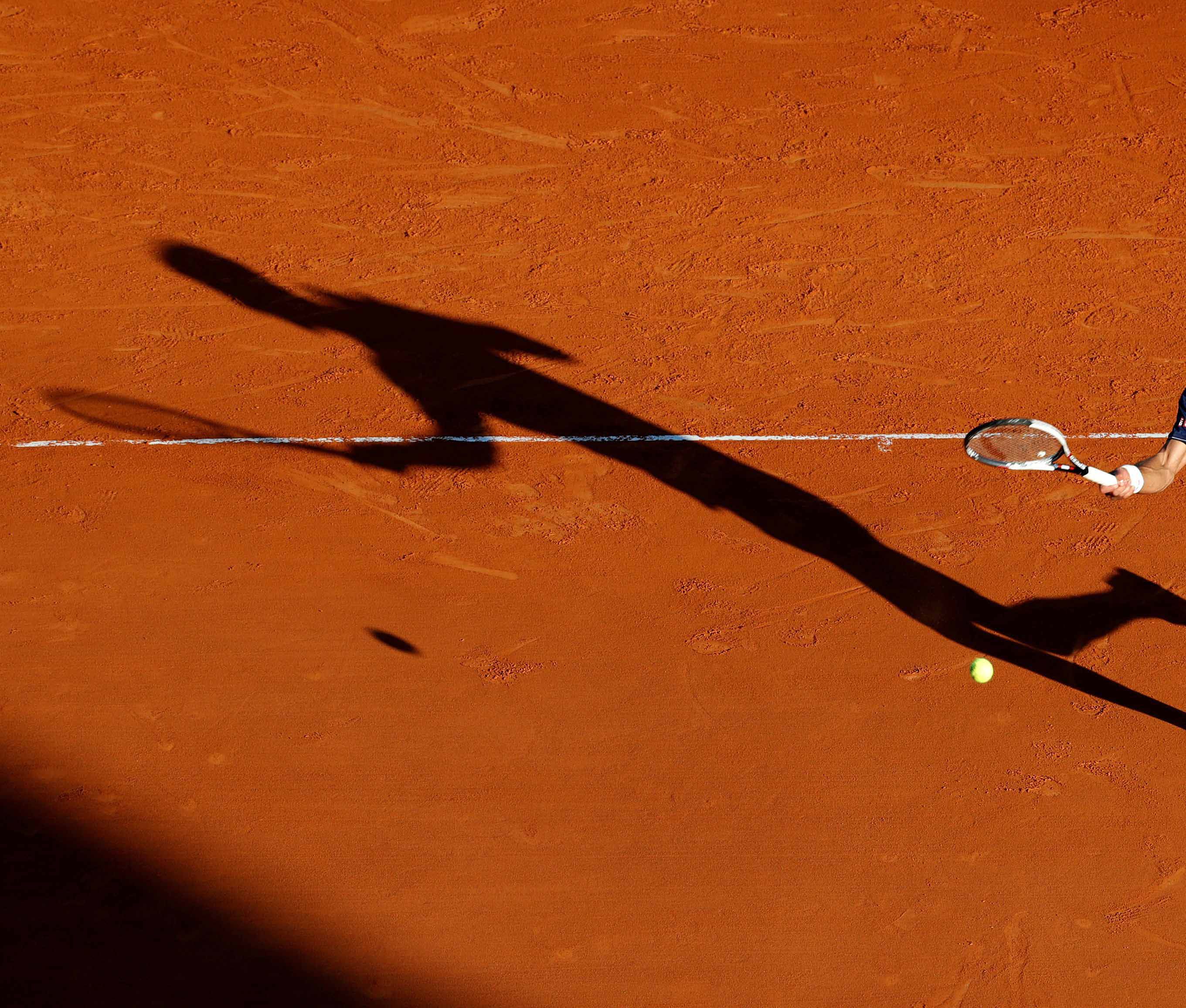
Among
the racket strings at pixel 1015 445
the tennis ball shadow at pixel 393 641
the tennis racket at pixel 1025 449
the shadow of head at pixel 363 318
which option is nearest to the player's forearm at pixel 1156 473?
the tennis racket at pixel 1025 449

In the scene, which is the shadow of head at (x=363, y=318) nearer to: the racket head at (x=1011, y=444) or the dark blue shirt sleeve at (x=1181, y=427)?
the racket head at (x=1011, y=444)

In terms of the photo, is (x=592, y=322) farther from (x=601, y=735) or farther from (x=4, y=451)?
(x=4, y=451)

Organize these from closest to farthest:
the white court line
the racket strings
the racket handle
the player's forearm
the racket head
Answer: the racket handle
the player's forearm
the racket head
the racket strings
the white court line

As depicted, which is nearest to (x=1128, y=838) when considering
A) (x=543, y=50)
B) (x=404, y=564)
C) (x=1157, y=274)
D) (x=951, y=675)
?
(x=951, y=675)

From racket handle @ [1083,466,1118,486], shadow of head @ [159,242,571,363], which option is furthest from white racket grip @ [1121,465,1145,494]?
shadow of head @ [159,242,571,363]

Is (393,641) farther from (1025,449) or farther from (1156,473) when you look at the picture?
(1156,473)

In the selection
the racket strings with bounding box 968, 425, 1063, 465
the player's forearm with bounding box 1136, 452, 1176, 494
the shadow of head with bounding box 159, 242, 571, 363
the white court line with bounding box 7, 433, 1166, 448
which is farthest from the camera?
the shadow of head with bounding box 159, 242, 571, 363

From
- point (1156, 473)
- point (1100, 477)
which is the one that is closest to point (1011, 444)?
point (1156, 473)

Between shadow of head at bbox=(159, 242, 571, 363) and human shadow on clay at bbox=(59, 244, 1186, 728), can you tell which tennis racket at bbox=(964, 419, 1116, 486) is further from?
shadow of head at bbox=(159, 242, 571, 363)
